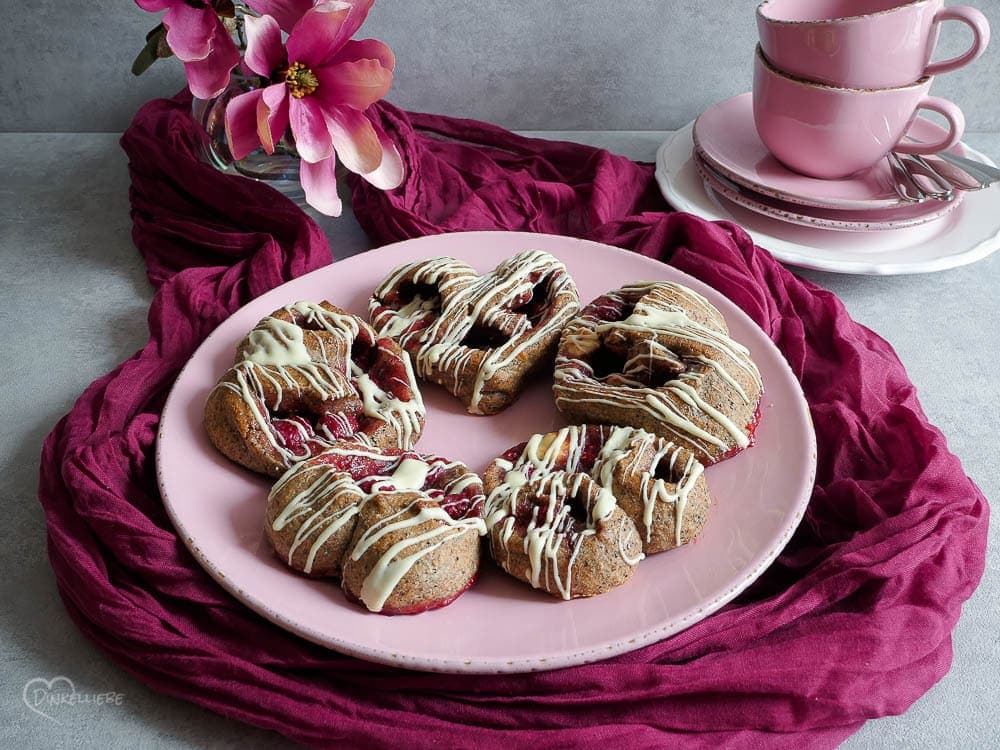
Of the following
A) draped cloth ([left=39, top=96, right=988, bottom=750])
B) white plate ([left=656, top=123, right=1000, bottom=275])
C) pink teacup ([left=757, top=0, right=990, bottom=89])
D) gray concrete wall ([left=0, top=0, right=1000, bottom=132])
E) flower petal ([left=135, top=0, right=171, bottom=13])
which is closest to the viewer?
draped cloth ([left=39, top=96, right=988, bottom=750])

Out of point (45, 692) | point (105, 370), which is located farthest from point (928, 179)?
point (45, 692)

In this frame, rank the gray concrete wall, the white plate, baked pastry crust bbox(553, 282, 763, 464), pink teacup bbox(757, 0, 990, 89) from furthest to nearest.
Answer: the gray concrete wall < the white plate < pink teacup bbox(757, 0, 990, 89) < baked pastry crust bbox(553, 282, 763, 464)

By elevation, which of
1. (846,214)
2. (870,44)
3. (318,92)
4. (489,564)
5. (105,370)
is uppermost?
(870,44)

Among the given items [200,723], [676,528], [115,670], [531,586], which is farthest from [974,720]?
[115,670]

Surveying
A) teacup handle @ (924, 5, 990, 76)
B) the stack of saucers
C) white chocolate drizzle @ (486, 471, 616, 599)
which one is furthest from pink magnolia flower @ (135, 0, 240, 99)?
teacup handle @ (924, 5, 990, 76)

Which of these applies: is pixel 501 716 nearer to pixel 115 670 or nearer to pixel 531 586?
pixel 531 586

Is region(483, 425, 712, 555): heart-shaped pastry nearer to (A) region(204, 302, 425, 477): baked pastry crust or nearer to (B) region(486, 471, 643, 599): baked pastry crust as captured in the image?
(B) region(486, 471, 643, 599): baked pastry crust

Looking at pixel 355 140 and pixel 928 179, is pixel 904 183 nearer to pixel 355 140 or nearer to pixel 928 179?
pixel 928 179
